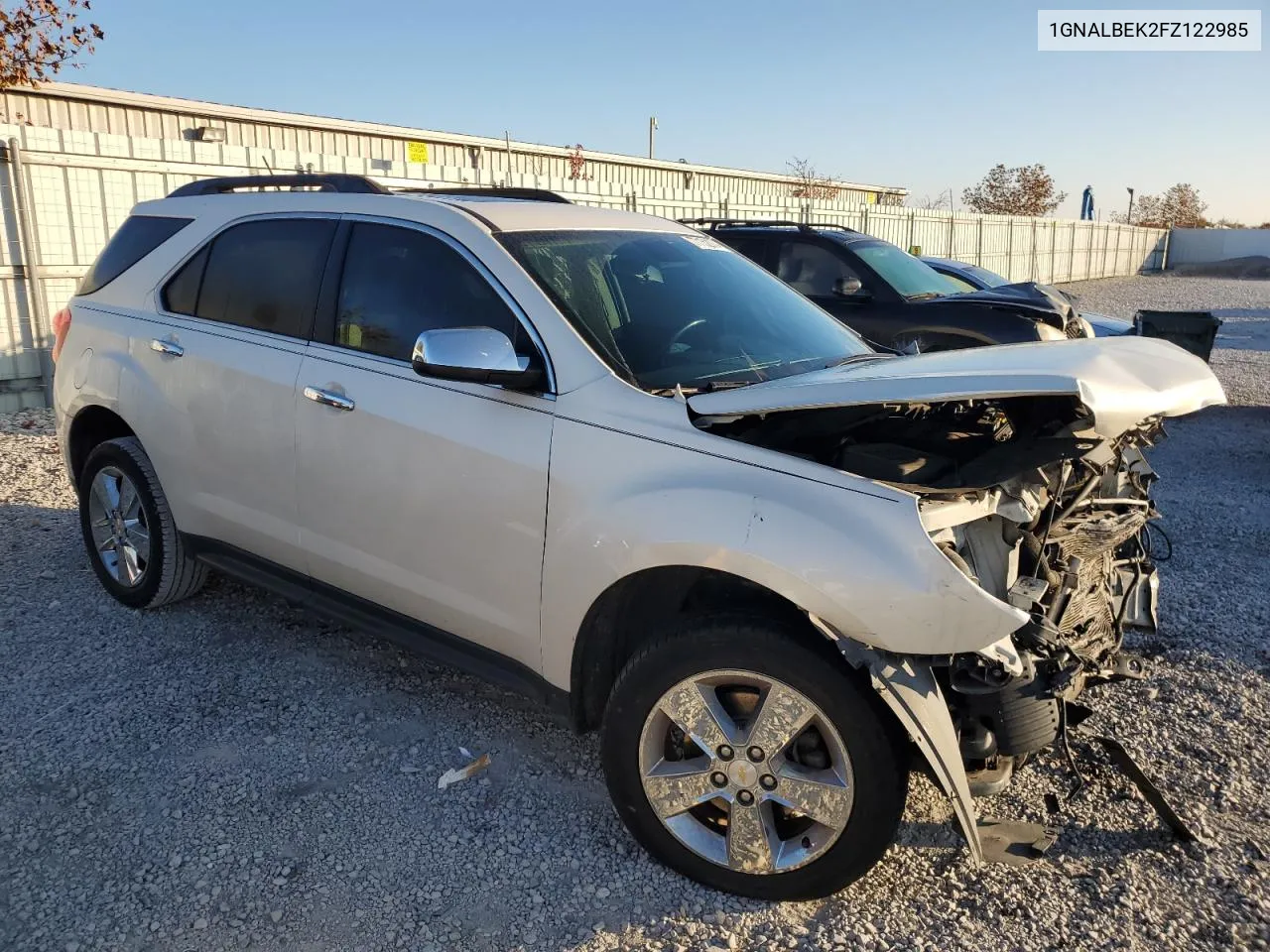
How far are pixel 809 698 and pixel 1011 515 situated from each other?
30.2 inches

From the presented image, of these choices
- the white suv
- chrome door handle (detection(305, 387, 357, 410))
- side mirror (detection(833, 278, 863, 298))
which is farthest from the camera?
side mirror (detection(833, 278, 863, 298))

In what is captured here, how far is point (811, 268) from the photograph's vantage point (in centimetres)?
890

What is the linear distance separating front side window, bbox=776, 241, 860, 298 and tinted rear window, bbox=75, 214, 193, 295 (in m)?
5.60

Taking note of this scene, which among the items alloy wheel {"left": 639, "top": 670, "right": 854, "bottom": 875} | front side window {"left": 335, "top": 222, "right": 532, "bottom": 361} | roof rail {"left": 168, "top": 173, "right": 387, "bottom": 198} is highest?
roof rail {"left": 168, "top": 173, "right": 387, "bottom": 198}

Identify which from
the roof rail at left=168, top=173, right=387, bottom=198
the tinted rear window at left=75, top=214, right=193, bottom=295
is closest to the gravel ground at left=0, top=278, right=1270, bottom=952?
the tinted rear window at left=75, top=214, right=193, bottom=295

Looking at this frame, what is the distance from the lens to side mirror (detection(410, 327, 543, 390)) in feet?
9.41

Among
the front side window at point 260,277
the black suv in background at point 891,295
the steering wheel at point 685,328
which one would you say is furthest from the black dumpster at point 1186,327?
the front side window at point 260,277

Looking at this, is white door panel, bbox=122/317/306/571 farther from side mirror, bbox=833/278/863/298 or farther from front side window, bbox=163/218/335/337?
side mirror, bbox=833/278/863/298

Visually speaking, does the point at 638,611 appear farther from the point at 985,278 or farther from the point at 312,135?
the point at 312,135

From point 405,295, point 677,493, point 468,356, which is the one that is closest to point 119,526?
point 405,295

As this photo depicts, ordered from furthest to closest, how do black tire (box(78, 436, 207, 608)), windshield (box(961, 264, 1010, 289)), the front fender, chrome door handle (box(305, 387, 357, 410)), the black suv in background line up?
windshield (box(961, 264, 1010, 289))
the black suv in background
black tire (box(78, 436, 207, 608))
chrome door handle (box(305, 387, 357, 410))
the front fender

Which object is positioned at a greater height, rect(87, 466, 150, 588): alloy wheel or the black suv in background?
the black suv in background

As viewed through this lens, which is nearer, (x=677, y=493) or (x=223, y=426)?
(x=677, y=493)

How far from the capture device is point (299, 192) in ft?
13.5
